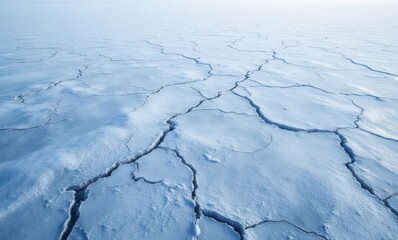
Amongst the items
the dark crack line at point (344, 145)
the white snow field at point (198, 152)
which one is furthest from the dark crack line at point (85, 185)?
the dark crack line at point (344, 145)

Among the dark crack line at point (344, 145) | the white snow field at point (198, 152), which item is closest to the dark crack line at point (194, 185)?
the white snow field at point (198, 152)

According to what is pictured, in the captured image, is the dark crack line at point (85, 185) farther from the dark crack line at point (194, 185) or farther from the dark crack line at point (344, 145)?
the dark crack line at point (344, 145)

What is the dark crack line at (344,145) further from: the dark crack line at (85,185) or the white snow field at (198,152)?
the dark crack line at (85,185)

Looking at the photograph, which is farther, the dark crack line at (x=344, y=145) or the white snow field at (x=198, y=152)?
the dark crack line at (x=344, y=145)

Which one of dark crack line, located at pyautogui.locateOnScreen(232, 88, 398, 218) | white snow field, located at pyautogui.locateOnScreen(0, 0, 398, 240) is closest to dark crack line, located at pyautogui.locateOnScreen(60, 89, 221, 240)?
white snow field, located at pyautogui.locateOnScreen(0, 0, 398, 240)

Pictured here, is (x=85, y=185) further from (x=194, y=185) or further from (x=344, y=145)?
(x=344, y=145)

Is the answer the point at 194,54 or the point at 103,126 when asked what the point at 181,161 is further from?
the point at 194,54

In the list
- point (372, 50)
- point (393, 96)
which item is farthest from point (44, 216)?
point (372, 50)

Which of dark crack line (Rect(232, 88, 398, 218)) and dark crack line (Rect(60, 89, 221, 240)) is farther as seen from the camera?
dark crack line (Rect(232, 88, 398, 218))

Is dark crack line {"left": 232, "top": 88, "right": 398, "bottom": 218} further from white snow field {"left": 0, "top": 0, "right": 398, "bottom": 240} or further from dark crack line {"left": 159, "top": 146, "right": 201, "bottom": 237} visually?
dark crack line {"left": 159, "top": 146, "right": 201, "bottom": 237}
